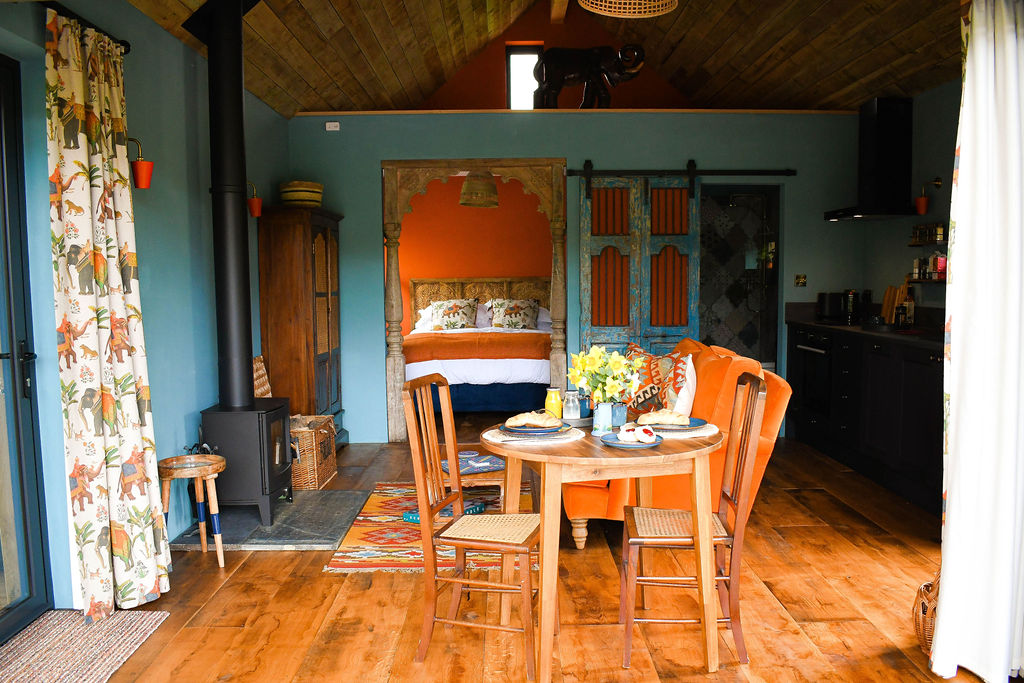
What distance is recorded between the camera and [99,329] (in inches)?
124

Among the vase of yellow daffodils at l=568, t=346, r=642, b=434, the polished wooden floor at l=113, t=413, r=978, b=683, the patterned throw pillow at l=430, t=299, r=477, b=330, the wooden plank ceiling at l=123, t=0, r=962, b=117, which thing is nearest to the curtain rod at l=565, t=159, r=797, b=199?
the wooden plank ceiling at l=123, t=0, r=962, b=117

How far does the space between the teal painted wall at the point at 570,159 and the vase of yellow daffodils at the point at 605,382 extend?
369 cm

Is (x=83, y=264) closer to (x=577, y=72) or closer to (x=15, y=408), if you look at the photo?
(x=15, y=408)

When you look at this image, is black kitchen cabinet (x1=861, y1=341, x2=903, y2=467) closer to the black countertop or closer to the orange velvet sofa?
the black countertop

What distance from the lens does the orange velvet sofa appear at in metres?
3.51

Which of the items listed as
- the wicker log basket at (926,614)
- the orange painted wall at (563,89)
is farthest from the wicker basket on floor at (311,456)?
the orange painted wall at (563,89)

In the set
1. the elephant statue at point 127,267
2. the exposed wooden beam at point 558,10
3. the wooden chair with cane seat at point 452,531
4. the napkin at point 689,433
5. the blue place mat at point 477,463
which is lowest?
the blue place mat at point 477,463

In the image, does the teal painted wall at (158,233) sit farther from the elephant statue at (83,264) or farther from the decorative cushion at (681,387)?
the decorative cushion at (681,387)

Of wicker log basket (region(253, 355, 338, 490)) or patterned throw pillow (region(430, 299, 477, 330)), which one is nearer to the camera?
wicker log basket (region(253, 355, 338, 490))

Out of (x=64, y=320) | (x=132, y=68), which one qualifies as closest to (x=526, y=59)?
(x=132, y=68)

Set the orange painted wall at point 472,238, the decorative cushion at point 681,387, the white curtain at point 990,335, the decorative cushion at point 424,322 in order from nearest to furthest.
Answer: the white curtain at point 990,335, the decorative cushion at point 681,387, the decorative cushion at point 424,322, the orange painted wall at point 472,238

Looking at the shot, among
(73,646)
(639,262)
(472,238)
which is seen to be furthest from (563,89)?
(73,646)

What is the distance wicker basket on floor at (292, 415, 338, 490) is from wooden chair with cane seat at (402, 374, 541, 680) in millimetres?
2290

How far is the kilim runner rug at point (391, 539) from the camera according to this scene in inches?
145
